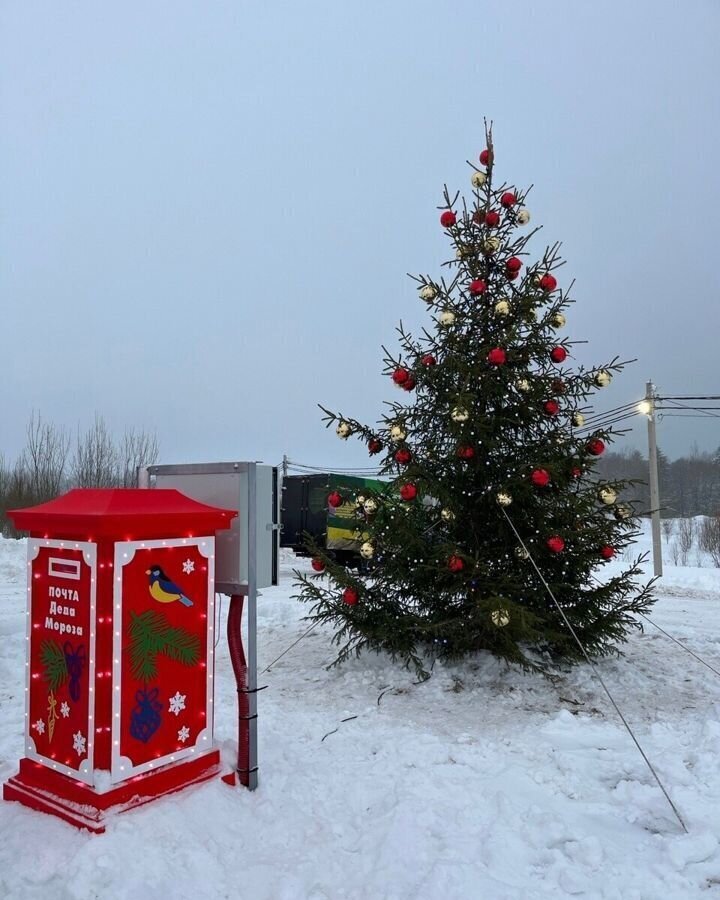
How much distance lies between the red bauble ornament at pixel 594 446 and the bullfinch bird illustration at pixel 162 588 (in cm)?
421

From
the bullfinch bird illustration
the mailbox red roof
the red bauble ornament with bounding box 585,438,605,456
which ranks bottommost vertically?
the bullfinch bird illustration

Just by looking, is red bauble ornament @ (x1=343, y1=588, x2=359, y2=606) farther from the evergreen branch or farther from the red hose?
the evergreen branch

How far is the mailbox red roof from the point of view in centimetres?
339

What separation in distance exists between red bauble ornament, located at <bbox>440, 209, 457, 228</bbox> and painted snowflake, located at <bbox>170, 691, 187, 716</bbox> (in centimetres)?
524

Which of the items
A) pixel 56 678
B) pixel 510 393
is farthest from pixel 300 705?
pixel 510 393

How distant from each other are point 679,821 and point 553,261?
5031 mm

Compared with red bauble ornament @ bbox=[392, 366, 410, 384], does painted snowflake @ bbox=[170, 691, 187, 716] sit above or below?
below

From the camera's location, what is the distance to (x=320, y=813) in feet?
12.0

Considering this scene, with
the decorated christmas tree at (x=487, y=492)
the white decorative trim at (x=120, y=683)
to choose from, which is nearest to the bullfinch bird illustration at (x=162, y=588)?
the white decorative trim at (x=120, y=683)

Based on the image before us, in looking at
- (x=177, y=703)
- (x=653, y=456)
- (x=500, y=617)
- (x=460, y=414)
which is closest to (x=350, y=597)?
(x=500, y=617)

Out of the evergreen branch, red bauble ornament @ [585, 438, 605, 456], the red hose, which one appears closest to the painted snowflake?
the red hose

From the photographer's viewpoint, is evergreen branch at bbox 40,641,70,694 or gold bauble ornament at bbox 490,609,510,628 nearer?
evergreen branch at bbox 40,641,70,694

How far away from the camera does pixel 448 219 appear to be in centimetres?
660

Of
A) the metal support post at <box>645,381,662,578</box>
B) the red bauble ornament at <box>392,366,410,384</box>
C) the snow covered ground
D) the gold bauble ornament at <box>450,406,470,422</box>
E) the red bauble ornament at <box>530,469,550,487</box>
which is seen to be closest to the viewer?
the snow covered ground
